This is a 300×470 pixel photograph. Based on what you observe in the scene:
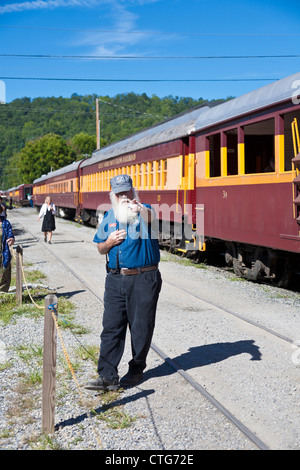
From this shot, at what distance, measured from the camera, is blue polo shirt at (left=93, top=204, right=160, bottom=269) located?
514cm

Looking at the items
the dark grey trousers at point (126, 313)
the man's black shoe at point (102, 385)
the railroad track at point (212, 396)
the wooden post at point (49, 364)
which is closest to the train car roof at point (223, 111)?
the railroad track at point (212, 396)

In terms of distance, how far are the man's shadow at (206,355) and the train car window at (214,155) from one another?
591 centimetres

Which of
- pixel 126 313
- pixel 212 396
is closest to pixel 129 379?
pixel 126 313

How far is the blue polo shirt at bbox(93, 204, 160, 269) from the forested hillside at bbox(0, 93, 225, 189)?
61.3 meters

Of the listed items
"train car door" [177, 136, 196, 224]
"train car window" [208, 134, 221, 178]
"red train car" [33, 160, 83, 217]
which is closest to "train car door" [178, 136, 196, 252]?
"train car door" [177, 136, 196, 224]

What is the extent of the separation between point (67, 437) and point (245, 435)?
1.33m

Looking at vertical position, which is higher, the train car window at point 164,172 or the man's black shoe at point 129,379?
the train car window at point 164,172

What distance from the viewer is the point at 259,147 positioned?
35.5 ft

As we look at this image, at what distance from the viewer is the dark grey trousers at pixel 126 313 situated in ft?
17.0

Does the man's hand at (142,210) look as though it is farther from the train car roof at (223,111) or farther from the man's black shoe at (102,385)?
the train car roof at (223,111)

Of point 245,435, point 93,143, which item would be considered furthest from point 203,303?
point 93,143

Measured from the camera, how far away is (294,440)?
13.7ft

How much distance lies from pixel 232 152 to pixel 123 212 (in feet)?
22.2

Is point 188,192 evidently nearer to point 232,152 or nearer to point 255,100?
point 232,152
